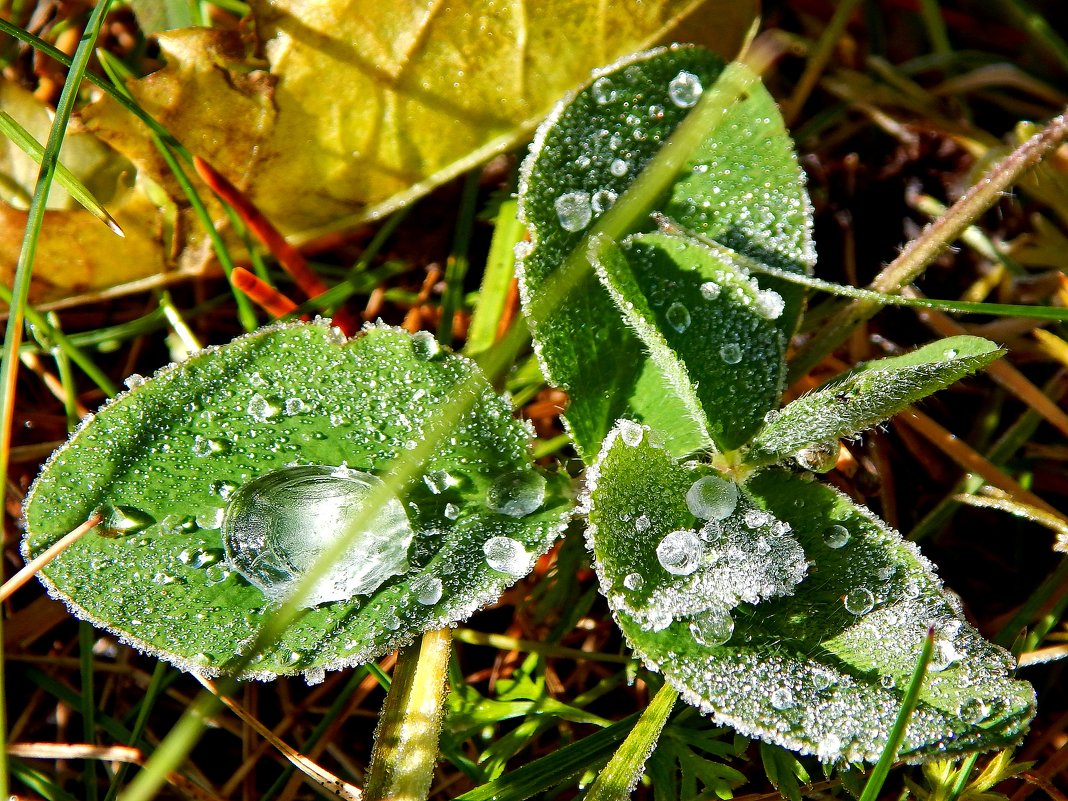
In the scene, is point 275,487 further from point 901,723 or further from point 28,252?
point 901,723

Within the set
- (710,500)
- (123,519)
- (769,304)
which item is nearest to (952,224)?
(769,304)

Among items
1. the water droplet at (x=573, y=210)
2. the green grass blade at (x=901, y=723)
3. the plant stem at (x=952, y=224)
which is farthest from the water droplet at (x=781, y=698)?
the water droplet at (x=573, y=210)

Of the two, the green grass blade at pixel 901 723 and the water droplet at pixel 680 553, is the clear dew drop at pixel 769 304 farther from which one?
the green grass blade at pixel 901 723

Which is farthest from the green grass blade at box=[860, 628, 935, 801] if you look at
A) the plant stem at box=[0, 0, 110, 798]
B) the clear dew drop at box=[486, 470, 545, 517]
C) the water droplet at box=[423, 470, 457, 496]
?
the plant stem at box=[0, 0, 110, 798]

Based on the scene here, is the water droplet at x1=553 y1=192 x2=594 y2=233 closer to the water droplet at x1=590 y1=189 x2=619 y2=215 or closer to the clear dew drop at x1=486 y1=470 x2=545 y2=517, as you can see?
the water droplet at x1=590 y1=189 x2=619 y2=215

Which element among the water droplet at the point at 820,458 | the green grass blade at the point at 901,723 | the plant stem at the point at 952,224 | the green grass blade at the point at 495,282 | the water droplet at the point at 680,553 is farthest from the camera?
the green grass blade at the point at 495,282

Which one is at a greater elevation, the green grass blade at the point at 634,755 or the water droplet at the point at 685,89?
the water droplet at the point at 685,89

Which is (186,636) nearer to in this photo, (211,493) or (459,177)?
→ (211,493)
